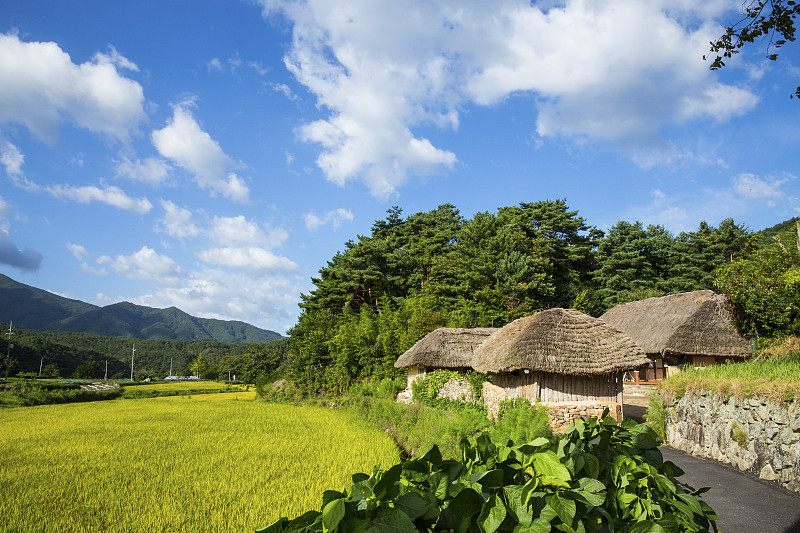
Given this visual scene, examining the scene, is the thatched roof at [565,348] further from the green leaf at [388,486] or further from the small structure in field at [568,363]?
the green leaf at [388,486]

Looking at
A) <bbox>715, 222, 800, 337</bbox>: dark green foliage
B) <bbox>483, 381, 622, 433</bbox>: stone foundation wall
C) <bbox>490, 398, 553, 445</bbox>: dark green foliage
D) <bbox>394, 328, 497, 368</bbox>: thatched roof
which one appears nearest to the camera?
<bbox>490, 398, 553, 445</bbox>: dark green foliage

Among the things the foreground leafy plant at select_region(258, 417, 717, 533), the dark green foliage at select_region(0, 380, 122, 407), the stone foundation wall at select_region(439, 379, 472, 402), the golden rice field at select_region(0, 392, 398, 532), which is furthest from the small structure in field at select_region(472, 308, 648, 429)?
the dark green foliage at select_region(0, 380, 122, 407)

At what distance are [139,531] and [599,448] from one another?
5797mm

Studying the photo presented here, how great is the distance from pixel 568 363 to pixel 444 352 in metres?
5.77

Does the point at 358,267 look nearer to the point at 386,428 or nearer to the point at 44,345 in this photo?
the point at 386,428

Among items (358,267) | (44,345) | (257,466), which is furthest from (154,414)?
(44,345)

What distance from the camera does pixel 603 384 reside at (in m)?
12.0

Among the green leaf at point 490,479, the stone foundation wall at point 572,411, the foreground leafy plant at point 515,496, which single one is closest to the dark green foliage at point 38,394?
the stone foundation wall at point 572,411

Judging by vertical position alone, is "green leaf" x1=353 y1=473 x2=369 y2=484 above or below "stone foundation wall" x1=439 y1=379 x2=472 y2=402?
above

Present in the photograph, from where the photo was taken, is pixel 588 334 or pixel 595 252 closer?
pixel 588 334

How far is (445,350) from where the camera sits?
659 inches

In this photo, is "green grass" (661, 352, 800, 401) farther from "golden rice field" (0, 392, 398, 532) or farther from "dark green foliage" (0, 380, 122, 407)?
"dark green foliage" (0, 380, 122, 407)

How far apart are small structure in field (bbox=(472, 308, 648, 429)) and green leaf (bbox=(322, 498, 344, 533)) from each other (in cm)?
1156

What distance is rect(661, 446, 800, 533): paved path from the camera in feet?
16.4
